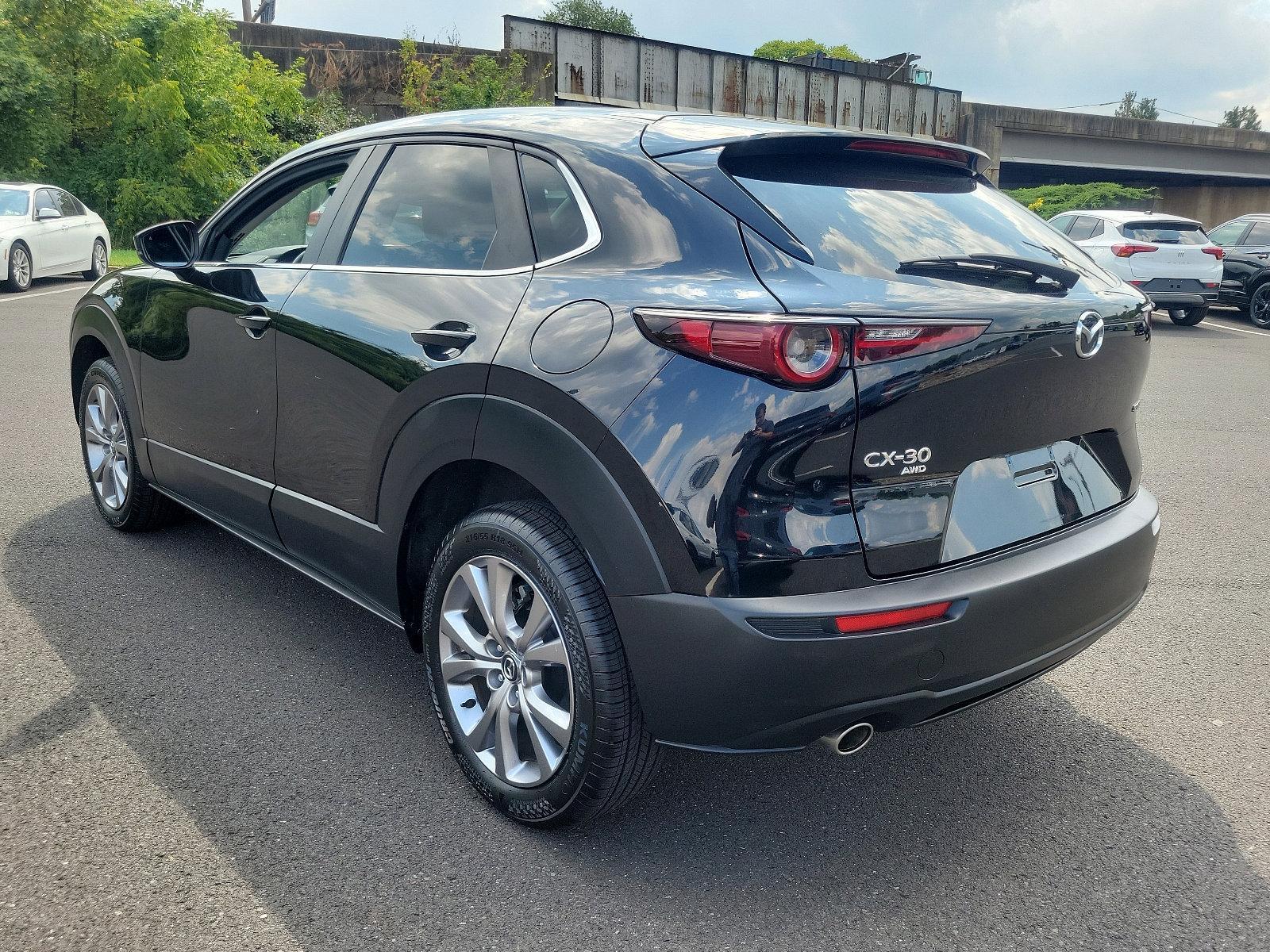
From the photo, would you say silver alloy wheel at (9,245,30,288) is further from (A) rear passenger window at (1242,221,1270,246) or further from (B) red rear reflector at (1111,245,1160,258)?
(A) rear passenger window at (1242,221,1270,246)

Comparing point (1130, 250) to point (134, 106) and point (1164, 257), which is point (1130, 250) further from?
point (134, 106)

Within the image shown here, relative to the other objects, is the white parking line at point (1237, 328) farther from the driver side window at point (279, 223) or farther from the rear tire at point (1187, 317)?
the driver side window at point (279, 223)

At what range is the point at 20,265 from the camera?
50.1 feet

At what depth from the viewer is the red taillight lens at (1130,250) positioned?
52.3ft

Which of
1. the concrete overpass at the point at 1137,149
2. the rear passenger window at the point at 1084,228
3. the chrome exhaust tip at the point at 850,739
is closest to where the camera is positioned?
the chrome exhaust tip at the point at 850,739

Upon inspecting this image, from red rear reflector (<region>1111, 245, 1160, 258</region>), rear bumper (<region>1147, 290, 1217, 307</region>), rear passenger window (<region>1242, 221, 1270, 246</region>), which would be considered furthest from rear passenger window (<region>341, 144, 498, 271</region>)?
rear passenger window (<region>1242, 221, 1270, 246</region>)

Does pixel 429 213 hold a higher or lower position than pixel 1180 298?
higher

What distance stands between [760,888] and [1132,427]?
1.63 meters

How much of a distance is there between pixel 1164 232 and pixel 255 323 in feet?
51.6

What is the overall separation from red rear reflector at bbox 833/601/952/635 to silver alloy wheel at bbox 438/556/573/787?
0.65 m

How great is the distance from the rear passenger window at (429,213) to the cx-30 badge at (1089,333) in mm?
1478

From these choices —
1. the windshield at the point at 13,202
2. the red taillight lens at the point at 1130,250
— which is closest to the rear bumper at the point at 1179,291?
the red taillight lens at the point at 1130,250

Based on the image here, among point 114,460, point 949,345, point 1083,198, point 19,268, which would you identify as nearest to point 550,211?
point 949,345

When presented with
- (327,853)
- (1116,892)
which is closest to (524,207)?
(327,853)
